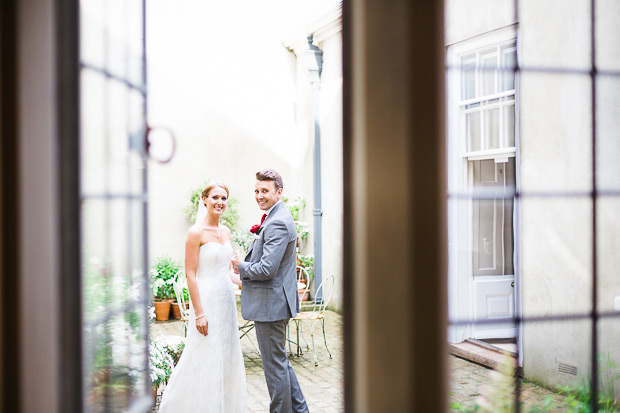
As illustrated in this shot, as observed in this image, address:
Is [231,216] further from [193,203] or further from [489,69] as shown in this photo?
[489,69]

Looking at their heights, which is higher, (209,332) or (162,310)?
(209,332)

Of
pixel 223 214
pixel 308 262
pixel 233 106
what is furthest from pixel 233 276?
pixel 233 106

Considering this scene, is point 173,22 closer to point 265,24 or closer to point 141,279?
point 265,24

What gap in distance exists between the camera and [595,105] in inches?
88.7

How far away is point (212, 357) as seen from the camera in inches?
163

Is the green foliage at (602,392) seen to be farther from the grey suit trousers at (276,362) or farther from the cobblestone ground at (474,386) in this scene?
the grey suit trousers at (276,362)

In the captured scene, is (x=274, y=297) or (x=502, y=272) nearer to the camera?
(x=502, y=272)

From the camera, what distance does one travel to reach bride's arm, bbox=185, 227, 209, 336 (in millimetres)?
4113

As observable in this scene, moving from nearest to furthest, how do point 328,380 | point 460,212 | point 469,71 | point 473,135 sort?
point 460,212
point 469,71
point 473,135
point 328,380

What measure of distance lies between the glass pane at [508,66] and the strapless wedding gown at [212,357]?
2.67m

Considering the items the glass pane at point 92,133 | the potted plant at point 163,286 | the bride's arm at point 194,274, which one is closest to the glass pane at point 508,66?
the glass pane at point 92,133

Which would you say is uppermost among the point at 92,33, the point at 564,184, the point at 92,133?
the point at 92,33

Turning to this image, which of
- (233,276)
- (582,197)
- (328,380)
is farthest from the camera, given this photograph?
(328,380)

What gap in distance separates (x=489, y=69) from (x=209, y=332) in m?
2.78
